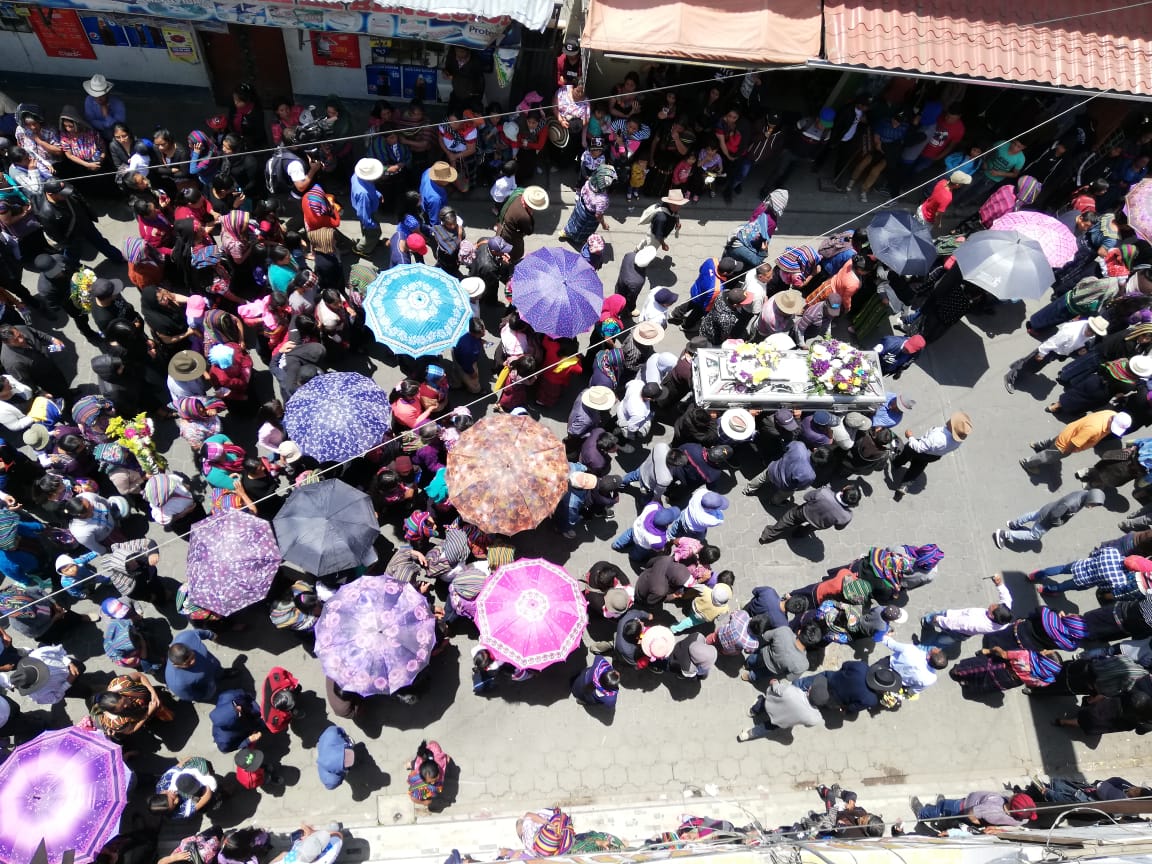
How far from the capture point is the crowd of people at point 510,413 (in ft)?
24.3

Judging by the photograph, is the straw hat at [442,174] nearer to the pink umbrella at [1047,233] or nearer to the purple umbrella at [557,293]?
the purple umbrella at [557,293]

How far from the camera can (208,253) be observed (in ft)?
28.7

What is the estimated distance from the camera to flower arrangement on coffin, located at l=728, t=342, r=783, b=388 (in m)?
9.11

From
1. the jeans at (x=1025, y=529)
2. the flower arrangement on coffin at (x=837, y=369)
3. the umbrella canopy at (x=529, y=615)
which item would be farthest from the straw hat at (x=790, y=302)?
the umbrella canopy at (x=529, y=615)

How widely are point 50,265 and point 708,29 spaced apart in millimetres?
9165

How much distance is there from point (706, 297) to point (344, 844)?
7835 mm

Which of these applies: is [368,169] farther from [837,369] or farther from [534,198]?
[837,369]

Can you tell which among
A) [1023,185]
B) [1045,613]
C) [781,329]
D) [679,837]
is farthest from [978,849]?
[1023,185]

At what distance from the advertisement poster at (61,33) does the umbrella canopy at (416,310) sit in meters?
6.67

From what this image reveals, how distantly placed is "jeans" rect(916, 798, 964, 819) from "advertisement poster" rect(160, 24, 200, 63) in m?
13.9

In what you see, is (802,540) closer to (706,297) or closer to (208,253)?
(706,297)

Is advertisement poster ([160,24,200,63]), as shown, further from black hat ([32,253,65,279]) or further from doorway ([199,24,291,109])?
black hat ([32,253,65,279])

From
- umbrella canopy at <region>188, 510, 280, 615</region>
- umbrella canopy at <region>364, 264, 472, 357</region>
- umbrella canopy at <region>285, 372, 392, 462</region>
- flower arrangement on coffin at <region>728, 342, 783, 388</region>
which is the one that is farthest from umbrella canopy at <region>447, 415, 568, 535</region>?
flower arrangement on coffin at <region>728, 342, 783, 388</region>

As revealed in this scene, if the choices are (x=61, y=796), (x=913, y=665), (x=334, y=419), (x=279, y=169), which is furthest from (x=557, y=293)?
(x=61, y=796)
